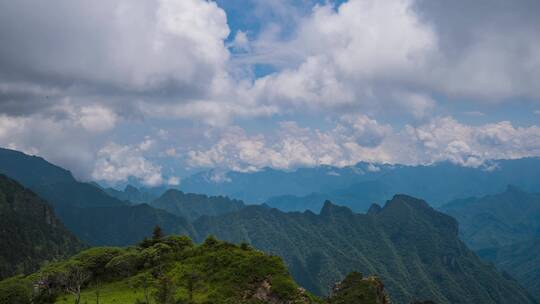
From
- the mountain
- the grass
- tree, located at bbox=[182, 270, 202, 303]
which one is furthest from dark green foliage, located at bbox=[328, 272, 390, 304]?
the grass

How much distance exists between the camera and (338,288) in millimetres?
98688

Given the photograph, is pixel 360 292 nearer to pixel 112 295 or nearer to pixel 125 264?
pixel 125 264

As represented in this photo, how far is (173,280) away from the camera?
2835 inches

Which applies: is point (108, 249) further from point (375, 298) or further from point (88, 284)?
point (375, 298)

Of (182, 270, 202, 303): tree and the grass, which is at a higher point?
(182, 270, 202, 303): tree

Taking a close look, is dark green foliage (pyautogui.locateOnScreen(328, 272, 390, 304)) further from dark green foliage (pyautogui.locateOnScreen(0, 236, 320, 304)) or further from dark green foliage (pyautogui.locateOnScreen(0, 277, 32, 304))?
dark green foliage (pyautogui.locateOnScreen(0, 277, 32, 304))

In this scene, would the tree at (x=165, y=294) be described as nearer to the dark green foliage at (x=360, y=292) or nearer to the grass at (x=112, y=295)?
the grass at (x=112, y=295)

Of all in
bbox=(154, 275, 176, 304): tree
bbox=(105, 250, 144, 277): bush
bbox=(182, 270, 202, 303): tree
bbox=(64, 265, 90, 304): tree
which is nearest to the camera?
bbox=(154, 275, 176, 304): tree

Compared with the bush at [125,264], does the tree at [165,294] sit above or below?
below

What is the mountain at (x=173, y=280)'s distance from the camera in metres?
66.4

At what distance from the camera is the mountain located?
6638 cm

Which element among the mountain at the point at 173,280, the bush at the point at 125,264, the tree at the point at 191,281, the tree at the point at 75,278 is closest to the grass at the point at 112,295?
the mountain at the point at 173,280

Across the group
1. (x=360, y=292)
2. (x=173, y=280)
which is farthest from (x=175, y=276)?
(x=360, y=292)

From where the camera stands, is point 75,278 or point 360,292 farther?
point 360,292
